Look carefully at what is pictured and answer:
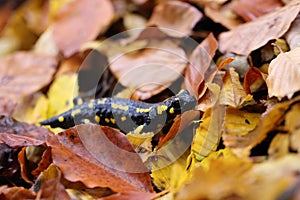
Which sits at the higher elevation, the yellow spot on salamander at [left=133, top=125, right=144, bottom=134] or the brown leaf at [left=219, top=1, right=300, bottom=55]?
the brown leaf at [left=219, top=1, right=300, bottom=55]

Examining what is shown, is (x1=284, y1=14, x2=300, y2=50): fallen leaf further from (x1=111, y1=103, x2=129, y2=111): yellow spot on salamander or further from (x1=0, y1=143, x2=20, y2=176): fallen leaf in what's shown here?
(x1=0, y1=143, x2=20, y2=176): fallen leaf

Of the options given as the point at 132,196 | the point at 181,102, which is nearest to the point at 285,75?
the point at 181,102

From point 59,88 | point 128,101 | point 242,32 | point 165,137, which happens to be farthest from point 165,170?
point 59,88

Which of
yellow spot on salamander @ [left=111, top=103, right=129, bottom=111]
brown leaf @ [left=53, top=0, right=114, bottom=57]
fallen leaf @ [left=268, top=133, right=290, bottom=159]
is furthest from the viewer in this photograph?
brown leaf @ [left=53, top=0, right=114, bottom=57]

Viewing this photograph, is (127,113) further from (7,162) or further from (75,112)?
(7,162)

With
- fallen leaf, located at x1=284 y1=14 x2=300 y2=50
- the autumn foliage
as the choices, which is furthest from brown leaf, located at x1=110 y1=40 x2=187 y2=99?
fallen leaf, located at x1=284 y1=14 x2=300 y2=50

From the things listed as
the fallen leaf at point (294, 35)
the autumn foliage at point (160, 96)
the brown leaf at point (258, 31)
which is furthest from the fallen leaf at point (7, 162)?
the fallen leaf at point (294, 35)

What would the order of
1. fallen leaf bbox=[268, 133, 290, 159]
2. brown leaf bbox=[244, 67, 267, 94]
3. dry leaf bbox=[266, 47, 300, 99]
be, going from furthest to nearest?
brown leaf bbox=[244, 67, 267, 94], dry leaf bbox=[266, 47, 300, 99], fallen leaf bbox=[268, 133, 290, 159]
